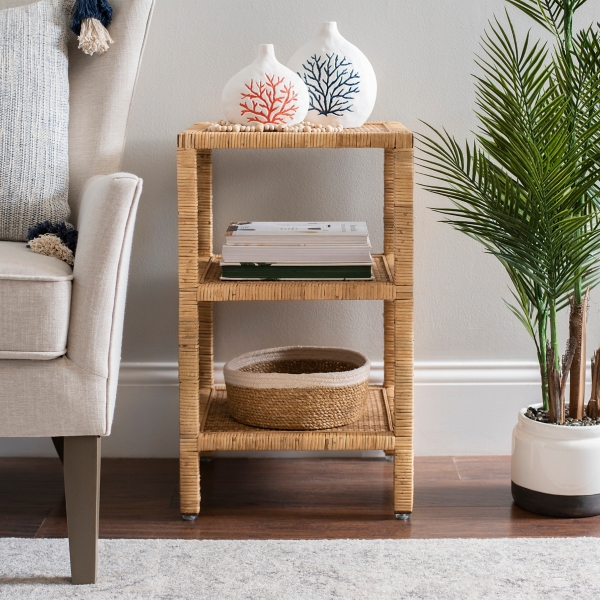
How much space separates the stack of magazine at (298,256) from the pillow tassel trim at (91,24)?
1.47 feet

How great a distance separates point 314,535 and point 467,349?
61 cm

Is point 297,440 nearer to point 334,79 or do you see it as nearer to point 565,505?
point 565,505

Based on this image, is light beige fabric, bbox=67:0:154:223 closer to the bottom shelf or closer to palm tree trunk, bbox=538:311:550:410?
the bottom shelf

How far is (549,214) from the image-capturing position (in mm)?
1274

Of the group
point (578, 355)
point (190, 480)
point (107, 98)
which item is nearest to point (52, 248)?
point (107, 98)

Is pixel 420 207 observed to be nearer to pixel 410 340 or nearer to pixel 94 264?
pixel 410 340

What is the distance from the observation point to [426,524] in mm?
1398

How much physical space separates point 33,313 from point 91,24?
614 mm

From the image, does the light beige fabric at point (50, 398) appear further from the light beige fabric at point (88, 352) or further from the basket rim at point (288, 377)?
the basket rim at point (288, 377)

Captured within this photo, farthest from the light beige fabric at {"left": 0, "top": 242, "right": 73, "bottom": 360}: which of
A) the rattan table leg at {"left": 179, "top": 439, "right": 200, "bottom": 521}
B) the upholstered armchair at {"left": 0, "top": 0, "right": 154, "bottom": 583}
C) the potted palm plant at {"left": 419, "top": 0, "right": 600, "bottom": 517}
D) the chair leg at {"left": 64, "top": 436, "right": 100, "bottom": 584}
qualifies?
the potted palm plant at {"left": 419, "top": 0, "right": 600, "bottom": 517}

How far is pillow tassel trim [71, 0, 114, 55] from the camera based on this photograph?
1.44 meters

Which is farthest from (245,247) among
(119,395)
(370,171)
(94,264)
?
(119,395)

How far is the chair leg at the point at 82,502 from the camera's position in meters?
1.16

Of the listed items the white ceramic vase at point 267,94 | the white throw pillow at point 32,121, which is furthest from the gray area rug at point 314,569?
the white ceramic vase at point 267,94
